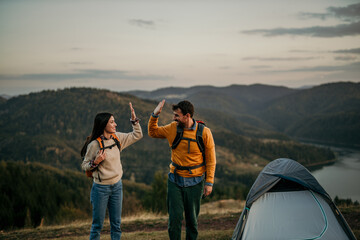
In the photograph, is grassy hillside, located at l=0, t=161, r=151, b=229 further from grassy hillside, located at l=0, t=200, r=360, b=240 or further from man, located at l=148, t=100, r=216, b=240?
man, located at l=148, t=100, r=216, b=240

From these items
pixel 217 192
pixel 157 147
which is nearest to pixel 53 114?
pixel 157 147

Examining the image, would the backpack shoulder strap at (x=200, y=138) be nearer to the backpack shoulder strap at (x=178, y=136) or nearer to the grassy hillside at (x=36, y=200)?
the backpack shoulder strap at (x=178, y=136)

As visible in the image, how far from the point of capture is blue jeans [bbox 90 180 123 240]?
4.45m

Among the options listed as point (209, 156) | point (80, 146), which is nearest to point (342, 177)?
point (209, 156)

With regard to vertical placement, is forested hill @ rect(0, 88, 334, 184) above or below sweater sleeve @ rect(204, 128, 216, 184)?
below

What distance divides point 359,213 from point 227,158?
444 feet

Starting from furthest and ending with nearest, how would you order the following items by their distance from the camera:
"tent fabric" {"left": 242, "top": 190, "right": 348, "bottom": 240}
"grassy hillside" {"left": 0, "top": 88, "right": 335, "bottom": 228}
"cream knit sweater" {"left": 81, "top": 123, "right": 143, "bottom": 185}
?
"grassy hillside" {"left": 0, "top": 88, "right": 335, "bottom": 228}, "tent fabric" {"left": 242, "top": 190, "right": 348, "bottom": 240}, "cream knit sweater" {"left": 81, "top": 123, "right": 143, "bottom": 185}

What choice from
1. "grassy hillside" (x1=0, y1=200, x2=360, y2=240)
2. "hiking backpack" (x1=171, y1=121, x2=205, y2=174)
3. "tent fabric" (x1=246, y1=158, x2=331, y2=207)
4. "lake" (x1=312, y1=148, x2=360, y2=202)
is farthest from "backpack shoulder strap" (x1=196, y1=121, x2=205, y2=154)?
"lake" (x1=312, y1=148, x2=360, y2=202)

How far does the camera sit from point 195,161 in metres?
4.68

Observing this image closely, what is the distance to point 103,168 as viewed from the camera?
176 inches

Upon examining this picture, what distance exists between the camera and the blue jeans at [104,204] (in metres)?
4.45

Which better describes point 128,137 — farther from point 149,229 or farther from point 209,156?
point 149,229

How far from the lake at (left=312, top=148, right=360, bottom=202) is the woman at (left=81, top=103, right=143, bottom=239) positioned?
7338cm

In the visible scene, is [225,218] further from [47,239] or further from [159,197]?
[159,197]
